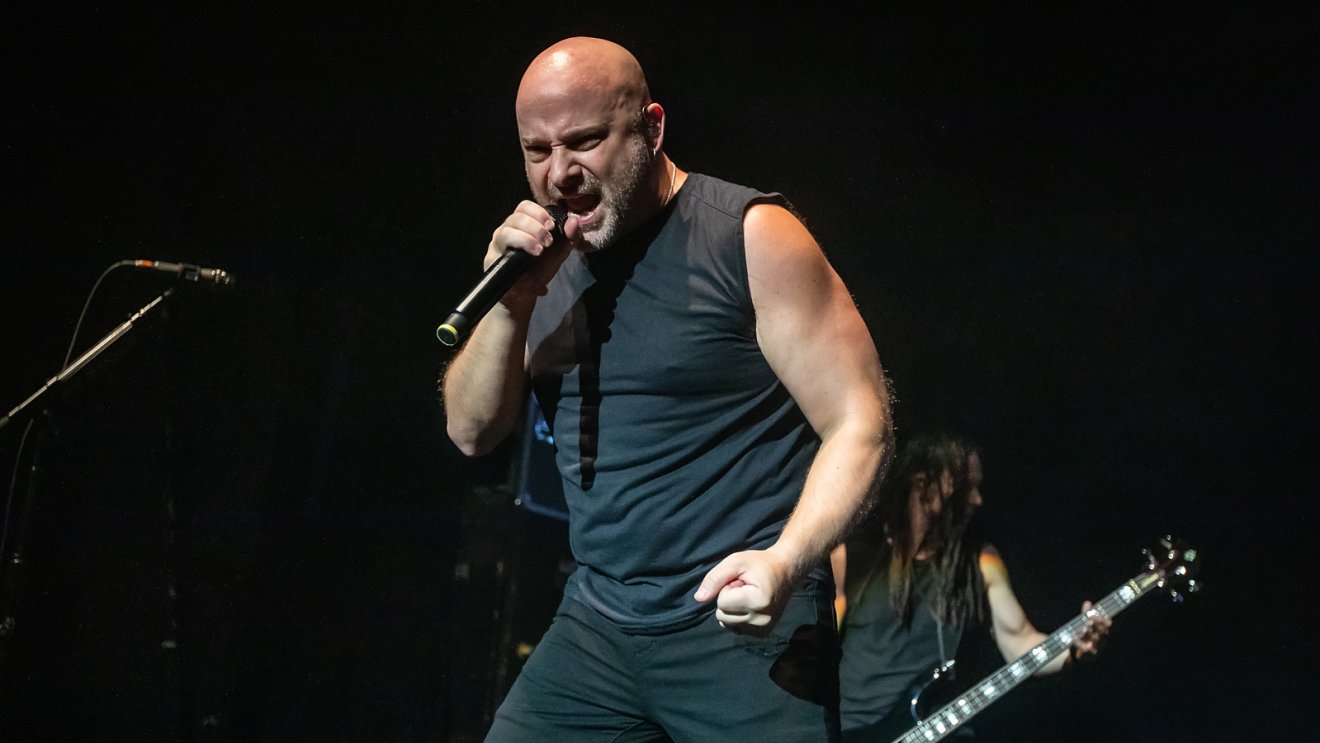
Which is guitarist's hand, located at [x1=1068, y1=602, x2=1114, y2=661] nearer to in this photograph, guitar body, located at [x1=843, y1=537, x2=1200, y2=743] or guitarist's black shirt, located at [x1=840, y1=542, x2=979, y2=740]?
guitar body, located at [x1=843, y1=537, x2=1200, y2=743]

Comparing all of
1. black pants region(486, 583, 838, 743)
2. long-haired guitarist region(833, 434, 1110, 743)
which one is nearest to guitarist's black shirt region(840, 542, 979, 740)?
long-haired guitarist region(833, 434, 1110, 743)

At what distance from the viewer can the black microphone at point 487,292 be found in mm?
1570

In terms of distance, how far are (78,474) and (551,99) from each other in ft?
6.78

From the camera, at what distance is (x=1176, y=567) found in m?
3.46

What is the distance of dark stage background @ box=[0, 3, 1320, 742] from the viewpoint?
3.11m

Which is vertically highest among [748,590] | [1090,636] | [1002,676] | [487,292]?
[487,292]

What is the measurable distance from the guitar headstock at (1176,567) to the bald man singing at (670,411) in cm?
216

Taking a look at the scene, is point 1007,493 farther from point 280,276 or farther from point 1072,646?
point 280,276

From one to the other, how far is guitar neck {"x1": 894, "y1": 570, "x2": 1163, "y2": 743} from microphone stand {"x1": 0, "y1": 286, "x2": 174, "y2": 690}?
2.27 metres

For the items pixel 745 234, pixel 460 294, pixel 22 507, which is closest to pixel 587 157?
pixel 745 234

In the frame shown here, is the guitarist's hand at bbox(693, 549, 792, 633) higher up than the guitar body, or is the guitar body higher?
the guitarist's hand at bbox(693, 549, 792, 633)

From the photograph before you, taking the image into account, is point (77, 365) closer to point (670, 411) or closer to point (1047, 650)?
point (670, 411)

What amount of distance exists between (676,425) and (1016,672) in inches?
86.3

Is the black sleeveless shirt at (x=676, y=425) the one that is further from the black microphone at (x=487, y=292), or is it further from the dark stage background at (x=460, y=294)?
the dark stage background at (x=460, y=294)
